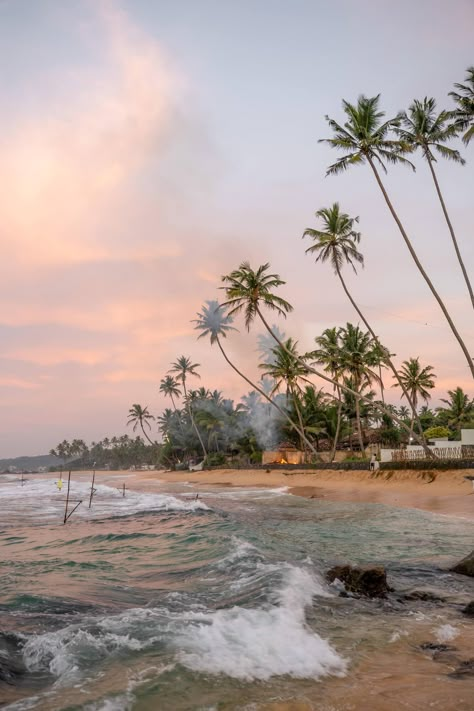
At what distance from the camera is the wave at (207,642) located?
15.8 ft

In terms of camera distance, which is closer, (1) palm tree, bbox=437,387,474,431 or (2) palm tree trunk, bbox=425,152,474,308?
(2) palm tree trunk, bbox=425,152,474,308

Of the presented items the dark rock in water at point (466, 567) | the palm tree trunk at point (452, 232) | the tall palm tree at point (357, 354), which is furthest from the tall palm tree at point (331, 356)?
the dark rock in water at point (466, 567)

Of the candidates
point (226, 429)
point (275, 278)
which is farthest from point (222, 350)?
point (226, 429)

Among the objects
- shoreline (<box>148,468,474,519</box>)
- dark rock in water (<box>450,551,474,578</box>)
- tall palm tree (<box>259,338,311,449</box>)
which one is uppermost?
tall palm tree (<box>259,338,311,449</box>)

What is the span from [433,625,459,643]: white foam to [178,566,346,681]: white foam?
126 cm

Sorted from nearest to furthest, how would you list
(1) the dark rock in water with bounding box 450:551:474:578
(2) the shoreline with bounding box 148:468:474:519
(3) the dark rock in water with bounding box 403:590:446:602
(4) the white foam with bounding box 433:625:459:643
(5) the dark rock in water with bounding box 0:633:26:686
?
(5) the dark rock in water with bounding box 0:633:26:686 < (4) the white foam with bounding box 433:625:459:643 < (3) the dark rock in water with bounding box 403:590:446:602 < (1) the dark rock in water with bounding box 450:551:474:578 < (2) the shoreline with bounding box 148:468:474:519

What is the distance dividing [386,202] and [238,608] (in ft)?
84.5

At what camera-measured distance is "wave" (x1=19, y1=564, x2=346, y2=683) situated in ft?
15.8

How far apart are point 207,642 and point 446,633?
2.70 metres

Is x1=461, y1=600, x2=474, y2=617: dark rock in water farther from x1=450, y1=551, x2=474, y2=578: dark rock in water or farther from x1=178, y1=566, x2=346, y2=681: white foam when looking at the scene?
x1=450, y1=551, x2=474, y2=578: dark rock in water

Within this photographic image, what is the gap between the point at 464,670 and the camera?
14.4ft

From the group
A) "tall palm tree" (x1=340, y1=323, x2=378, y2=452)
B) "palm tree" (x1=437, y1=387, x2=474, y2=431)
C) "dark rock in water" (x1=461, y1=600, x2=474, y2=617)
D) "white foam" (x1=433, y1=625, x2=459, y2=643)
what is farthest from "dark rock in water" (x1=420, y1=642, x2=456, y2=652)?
"palm tree" (x1=437, y1=387, x2=474, y2=431)

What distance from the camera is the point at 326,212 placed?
106 ft

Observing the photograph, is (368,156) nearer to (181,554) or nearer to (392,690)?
(181,554)
